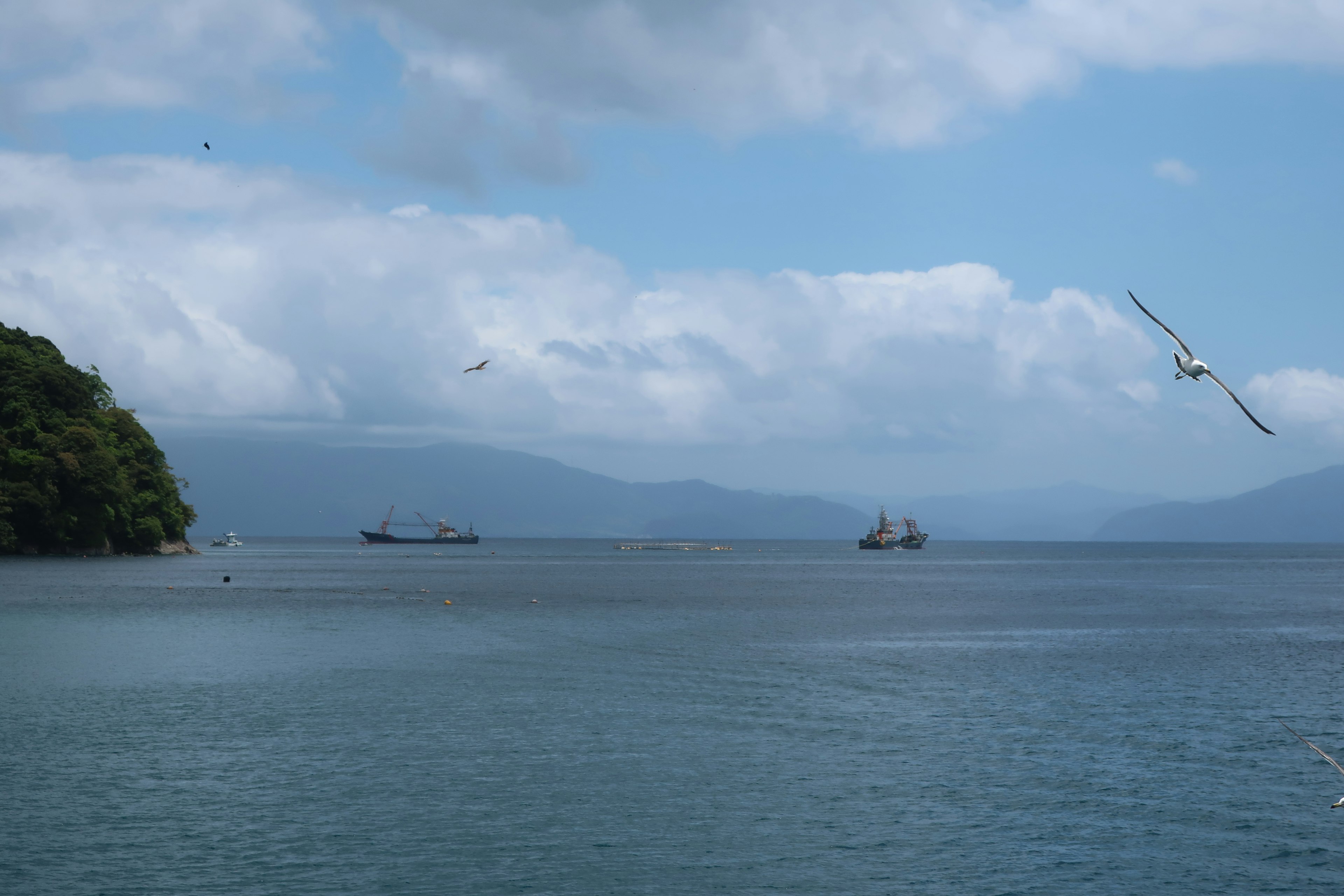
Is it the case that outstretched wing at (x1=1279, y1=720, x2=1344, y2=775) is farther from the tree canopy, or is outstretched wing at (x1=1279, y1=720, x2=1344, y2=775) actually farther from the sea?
the tree canopy

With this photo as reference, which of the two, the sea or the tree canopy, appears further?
the tree canopy

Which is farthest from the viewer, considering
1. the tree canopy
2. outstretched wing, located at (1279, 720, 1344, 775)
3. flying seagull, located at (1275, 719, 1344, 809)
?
the tree canopy

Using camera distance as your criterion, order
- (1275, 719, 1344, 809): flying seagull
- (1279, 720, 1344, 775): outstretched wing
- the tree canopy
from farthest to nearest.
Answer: the tree canopy
(1275, 719, 1344, 809): flying seagull
(1279, 720, 1344, 775): outstretched wing

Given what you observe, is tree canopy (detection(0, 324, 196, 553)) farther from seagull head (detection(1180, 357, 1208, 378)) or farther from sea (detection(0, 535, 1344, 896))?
seagull head (detection(1180, 357, 1208, 378))

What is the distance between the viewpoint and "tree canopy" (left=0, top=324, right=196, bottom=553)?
5246 inches

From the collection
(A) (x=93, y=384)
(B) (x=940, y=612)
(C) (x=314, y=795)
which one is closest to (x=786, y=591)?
(B) (x=940, y=612)

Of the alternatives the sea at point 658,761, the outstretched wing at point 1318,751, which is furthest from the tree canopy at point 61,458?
the outstretched wing at point 1318,751

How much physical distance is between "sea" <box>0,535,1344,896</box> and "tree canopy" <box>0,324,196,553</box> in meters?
77.8

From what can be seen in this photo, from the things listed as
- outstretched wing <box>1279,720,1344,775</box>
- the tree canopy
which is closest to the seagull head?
outstretched wing <box>1279,720,1344,775</box>

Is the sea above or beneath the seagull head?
beneath

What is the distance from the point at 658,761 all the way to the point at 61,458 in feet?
418

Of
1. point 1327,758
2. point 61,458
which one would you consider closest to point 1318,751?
point 1327,758

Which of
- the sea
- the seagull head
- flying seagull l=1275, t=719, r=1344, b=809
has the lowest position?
the sea

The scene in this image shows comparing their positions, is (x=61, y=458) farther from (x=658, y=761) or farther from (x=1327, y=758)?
(x=1327, y=758)
